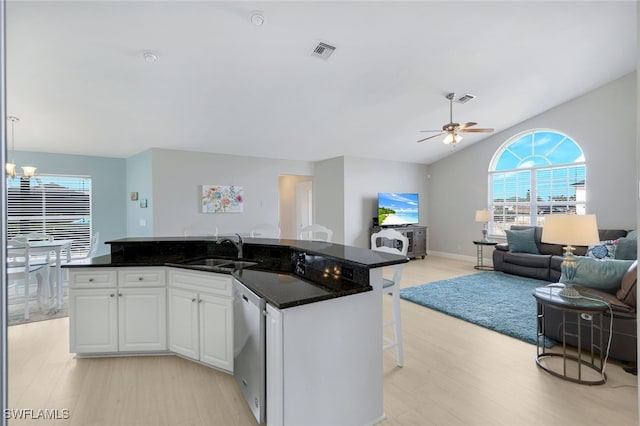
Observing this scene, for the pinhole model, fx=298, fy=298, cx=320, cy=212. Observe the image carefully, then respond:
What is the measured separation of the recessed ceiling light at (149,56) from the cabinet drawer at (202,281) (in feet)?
7.38

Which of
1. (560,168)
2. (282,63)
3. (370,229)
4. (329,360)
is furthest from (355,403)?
(560,168)

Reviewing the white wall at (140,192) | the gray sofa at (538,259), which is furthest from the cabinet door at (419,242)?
the white wall at (140,192)

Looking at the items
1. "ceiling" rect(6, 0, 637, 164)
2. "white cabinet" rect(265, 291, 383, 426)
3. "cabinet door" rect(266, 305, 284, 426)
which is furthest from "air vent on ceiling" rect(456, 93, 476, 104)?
"cabinet door" rect(266, 305, 284, 426)

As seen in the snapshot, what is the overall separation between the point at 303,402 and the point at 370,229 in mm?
6058

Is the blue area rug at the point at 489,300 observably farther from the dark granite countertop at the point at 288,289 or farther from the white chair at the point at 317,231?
the dark granite countertop at the point at 288,289

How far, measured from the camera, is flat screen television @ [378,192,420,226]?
725 cm

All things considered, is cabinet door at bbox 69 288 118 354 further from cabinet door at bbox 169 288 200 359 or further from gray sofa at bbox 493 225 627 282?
gray sofa at bbox 493 225 627 282

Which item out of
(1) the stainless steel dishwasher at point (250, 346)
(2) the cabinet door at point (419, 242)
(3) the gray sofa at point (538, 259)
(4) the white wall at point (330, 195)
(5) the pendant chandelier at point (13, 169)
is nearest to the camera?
(1) the stainless steel dishwasher at point (250, 346)

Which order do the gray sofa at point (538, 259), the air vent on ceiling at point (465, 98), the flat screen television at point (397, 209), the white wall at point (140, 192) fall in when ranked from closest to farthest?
the air vent on ceiling at point (465, 98)
the gray sofa at point (538, 259)
the white wall at point (140, 192)
the flat screen television at point (397, 209)

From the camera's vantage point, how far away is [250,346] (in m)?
1.87

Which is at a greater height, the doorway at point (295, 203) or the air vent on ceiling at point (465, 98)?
the air vent on ceiling at point (465, 98)

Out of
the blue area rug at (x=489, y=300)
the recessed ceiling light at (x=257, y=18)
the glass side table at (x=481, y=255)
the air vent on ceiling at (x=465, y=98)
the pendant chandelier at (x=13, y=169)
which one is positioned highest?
the air vent on ceiling at (x=465, y=98)

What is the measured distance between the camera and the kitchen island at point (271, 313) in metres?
1.59

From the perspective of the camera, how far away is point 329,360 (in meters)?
1.67
